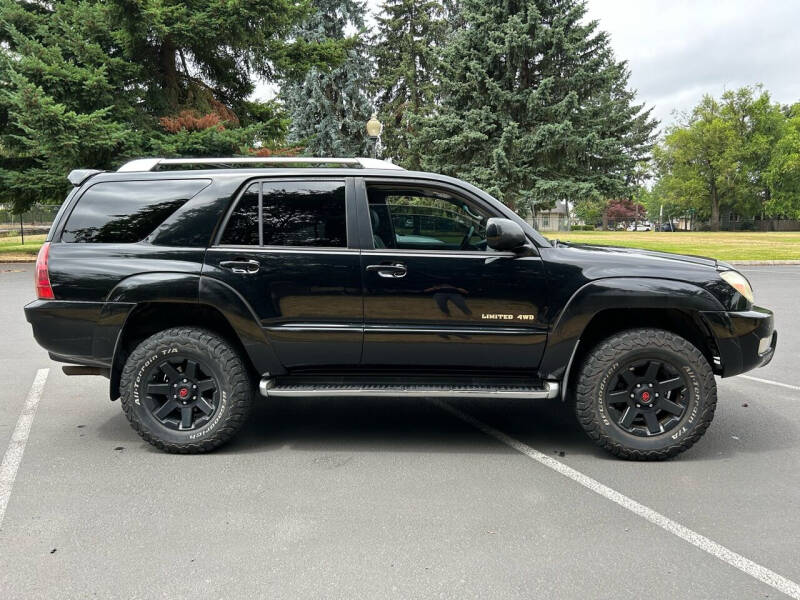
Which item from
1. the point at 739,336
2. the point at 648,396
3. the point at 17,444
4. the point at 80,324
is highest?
the point at 80,324

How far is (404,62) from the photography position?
37.7m

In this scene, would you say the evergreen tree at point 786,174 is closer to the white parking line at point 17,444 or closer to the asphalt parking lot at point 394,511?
the asphalt parking lot at point 394,511

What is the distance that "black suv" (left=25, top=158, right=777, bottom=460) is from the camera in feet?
12.8

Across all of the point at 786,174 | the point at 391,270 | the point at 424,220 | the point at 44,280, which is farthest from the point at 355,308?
the point at 786,174

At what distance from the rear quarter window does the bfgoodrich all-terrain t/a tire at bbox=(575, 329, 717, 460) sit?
292 centimetres

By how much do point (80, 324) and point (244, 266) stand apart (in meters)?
1.16

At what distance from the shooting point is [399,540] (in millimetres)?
2918

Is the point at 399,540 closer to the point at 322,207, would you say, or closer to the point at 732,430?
the point at 322,207

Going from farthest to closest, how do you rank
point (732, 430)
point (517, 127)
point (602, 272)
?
point (517, 127) < point (732, 430) < point (602, 272)

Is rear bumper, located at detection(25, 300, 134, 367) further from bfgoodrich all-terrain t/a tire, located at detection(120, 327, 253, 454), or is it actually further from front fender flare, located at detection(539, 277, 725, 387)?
front fender flare, located at detection(539, 277, 725, 387)

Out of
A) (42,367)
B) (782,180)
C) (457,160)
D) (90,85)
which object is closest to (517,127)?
(457,160)

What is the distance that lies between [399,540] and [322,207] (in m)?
2.20

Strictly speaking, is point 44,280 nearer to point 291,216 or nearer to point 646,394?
point 291,216

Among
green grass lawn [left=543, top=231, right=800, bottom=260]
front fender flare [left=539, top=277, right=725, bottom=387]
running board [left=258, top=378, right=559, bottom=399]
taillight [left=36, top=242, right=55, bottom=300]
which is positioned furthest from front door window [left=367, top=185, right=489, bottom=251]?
green grass lawn [left=543, top=231, right=800, bottom=260]
